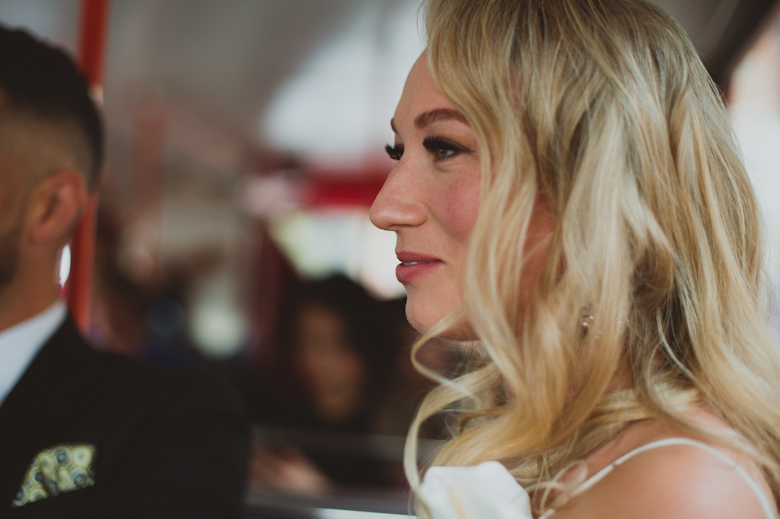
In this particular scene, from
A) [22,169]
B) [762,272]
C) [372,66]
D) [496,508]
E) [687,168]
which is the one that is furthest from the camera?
[372,66]

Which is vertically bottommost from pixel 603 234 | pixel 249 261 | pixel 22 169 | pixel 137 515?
pixel 249 261

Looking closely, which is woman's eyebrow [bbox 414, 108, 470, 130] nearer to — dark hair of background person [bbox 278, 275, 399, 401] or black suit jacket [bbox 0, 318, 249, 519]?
black suit jacket [bbox 0, 318, 249, 519]

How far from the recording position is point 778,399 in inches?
25.3

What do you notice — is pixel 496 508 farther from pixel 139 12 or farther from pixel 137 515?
pixel 139 12

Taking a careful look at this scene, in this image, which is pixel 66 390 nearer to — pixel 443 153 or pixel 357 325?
pixel 443 153

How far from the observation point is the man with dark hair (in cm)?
92

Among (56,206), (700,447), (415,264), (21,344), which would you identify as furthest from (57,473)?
(700,447)

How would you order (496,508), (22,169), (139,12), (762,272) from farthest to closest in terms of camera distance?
(139,12), (22,169), (762,272), (496,508)

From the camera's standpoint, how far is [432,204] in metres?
0.70

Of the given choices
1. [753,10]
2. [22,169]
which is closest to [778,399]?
[22,169]

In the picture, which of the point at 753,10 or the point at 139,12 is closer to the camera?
the point at 753,10

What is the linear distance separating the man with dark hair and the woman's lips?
1.71ft

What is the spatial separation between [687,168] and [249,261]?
18.0ft

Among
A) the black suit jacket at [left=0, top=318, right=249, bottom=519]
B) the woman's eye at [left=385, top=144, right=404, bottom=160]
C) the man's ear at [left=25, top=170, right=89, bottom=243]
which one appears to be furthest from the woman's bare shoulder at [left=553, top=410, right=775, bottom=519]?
the man's ear at [left=25, top=170, right=89, bottom=243]
